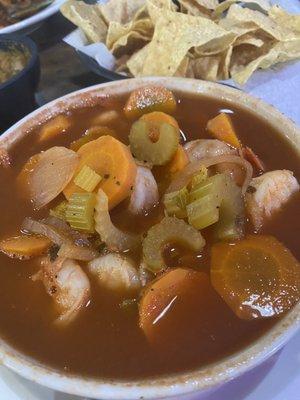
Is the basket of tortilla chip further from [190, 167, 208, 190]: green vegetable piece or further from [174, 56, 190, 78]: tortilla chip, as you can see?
[190, 167, 208, 190]: green vegetable piece

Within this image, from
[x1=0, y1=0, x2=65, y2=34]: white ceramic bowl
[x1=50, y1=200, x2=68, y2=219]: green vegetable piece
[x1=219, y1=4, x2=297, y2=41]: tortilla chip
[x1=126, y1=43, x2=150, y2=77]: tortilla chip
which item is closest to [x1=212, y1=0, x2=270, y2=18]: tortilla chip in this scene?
[x1=219, y1=4, x2=297, y2=41]: tortilla chip

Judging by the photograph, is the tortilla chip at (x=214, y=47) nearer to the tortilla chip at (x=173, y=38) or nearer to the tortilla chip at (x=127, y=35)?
the tortilla chip at (x=173, y=38)

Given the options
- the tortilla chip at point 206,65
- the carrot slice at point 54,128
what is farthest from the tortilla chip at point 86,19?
the carrot slice at point 54,128

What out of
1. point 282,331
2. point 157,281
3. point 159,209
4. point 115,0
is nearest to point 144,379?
point 157,281

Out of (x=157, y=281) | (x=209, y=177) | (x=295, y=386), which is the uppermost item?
(x=209, y=177)

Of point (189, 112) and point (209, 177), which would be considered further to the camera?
point (189, 112)

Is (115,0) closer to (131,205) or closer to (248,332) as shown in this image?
(131,205)
